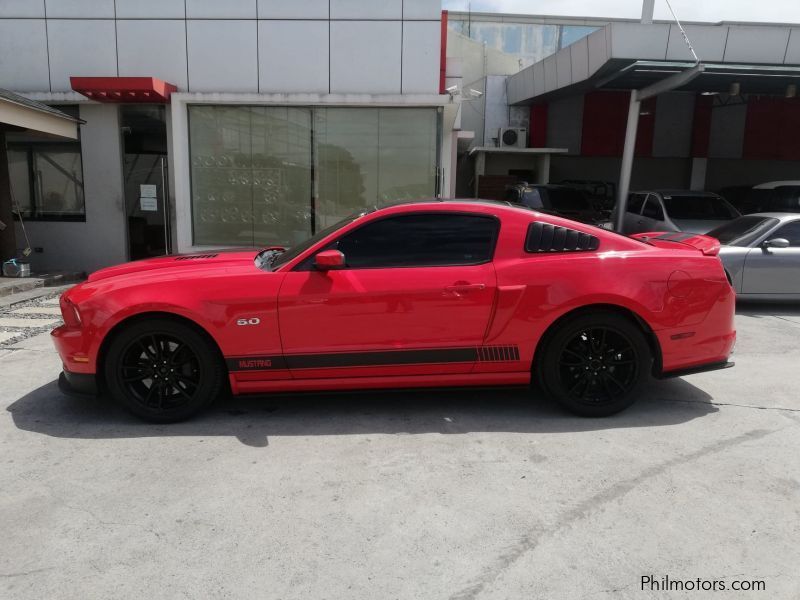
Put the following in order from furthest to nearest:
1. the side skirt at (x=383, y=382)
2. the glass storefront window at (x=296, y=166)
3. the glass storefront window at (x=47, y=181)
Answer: the glass storefront window at (x=47, y=181), the glass storefront window at (x=296, y=166), the side skirt at (x=383, y=382)

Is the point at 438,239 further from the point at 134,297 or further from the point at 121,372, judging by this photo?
the point at 121,372

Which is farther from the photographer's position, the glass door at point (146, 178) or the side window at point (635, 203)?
the side window at point (635, 203)

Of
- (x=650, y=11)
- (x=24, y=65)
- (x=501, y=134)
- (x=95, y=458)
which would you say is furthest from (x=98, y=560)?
(x=501, y=134)

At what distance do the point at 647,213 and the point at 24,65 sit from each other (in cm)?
1166

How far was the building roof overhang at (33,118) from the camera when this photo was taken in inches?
324

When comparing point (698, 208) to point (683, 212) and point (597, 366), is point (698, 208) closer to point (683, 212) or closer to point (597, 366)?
point (683, 212)

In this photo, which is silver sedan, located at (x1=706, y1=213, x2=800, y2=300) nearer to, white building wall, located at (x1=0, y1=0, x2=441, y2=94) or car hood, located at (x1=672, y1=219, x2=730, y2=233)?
car hood, located at (x1=672, y1=219, x2=730, y2=233)

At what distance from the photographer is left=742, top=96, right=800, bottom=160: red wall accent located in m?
20.1

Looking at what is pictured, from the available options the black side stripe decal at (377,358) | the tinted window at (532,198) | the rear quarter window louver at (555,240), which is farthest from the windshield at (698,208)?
the black side stripe decal at (377,358)

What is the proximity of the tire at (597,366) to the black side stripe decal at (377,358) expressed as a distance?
0.31m

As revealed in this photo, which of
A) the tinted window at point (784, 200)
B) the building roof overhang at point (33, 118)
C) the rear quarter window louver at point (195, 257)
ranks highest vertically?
the building roof overhang at point (33, 118)

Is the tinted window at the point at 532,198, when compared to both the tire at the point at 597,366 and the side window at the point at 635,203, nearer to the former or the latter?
the side window at the point at 635,203

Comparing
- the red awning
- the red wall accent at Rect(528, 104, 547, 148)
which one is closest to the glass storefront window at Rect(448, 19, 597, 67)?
the red wall accent at Rect(528, 104, 547, 148)

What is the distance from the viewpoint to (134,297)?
3973 mm
